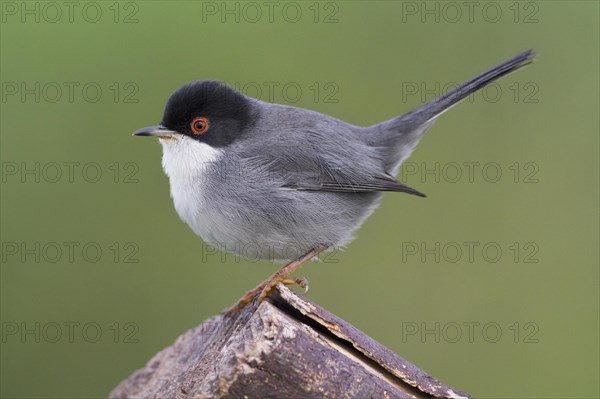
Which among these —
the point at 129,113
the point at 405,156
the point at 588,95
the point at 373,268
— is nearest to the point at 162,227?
the point at 129,113

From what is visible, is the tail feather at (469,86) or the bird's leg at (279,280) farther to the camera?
the tail feather at (469,86)

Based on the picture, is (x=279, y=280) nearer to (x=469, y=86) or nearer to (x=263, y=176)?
(x=263, y=176)

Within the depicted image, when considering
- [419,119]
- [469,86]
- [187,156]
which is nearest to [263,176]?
[187,156]

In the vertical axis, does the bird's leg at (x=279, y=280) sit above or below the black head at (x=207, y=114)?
below

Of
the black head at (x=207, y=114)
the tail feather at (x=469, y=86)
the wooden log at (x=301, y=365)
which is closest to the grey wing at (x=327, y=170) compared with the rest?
the black head at (x=207, y=114)

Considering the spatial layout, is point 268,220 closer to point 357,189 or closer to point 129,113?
point 357,189

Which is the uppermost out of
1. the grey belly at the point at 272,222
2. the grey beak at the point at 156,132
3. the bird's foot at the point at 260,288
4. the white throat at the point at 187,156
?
the grey beak at the point at 156,132

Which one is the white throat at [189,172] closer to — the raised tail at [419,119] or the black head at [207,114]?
the black head at [207,114]

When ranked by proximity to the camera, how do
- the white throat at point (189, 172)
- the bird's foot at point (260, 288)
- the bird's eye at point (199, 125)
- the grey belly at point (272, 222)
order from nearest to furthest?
the bird's foot at point (260, 288) → the grey belly at point (272, 222) → the white throat at point (189, 172) → the bird's eye at point (199, 125)
